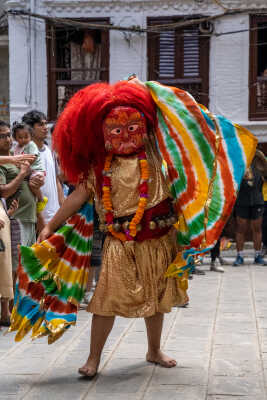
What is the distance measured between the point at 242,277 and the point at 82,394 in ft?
17.6

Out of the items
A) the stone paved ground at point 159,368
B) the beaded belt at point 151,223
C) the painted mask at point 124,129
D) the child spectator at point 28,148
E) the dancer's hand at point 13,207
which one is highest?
the painted mask at point 124,129

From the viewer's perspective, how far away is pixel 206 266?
402 inches

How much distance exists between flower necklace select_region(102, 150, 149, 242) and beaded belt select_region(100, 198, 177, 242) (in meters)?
0.04

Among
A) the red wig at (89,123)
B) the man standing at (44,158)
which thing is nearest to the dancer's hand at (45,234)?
the red wig at (89,123)

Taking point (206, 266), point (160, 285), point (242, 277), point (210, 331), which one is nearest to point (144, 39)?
point (206, 266)

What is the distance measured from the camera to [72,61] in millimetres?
15688

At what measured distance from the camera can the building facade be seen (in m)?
14.9

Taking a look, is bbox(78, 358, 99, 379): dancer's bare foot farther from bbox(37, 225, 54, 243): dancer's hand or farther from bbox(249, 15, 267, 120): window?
bbox(249, 15, 267, 120): window

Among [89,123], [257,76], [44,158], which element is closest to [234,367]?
[89,123]

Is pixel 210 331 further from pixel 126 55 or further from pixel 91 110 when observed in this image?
pixel 126 55

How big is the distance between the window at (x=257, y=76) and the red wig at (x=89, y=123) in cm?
1124

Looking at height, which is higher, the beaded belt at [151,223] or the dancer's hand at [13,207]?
the beaded belt at [151,223]

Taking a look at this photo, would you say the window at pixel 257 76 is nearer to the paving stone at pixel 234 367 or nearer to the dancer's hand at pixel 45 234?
the paving stone at pixel 234 367

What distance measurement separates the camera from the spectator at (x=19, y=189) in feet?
18.2
